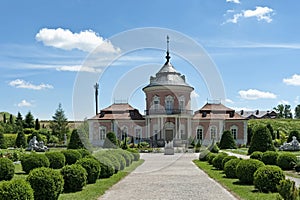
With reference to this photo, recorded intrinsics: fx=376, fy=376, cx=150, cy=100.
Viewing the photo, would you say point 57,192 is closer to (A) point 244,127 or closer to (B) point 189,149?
(B) point 189,149

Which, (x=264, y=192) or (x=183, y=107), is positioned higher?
(x=183, y=107)

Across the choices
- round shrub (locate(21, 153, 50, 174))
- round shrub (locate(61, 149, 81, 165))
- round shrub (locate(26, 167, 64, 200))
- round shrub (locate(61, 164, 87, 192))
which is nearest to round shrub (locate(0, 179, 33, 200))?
round shrub (locate(26, 167, 64, 200))

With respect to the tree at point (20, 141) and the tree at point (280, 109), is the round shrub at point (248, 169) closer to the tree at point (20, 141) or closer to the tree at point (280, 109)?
the tree at point (20, 141)

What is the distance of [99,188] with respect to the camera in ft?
38.6

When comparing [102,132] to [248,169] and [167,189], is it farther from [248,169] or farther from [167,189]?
[167,189]

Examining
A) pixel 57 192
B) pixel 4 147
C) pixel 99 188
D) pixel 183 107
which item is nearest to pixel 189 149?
pixel 183 107

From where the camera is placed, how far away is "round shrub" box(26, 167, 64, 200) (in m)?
8.71

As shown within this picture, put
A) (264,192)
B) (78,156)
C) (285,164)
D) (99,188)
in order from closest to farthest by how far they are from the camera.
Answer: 1. (264,192)
2. (99,188)
3. (285,164)
4. (78,156)

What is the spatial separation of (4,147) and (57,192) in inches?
1268

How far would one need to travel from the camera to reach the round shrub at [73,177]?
439 inches

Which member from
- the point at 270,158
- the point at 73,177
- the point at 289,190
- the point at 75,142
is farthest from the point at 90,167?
the point at 75,142

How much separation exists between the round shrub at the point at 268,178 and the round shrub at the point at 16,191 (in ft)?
21.4

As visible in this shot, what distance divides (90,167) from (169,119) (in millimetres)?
30680

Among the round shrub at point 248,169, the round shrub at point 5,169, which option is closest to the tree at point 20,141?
the round shrub at point 5,169
